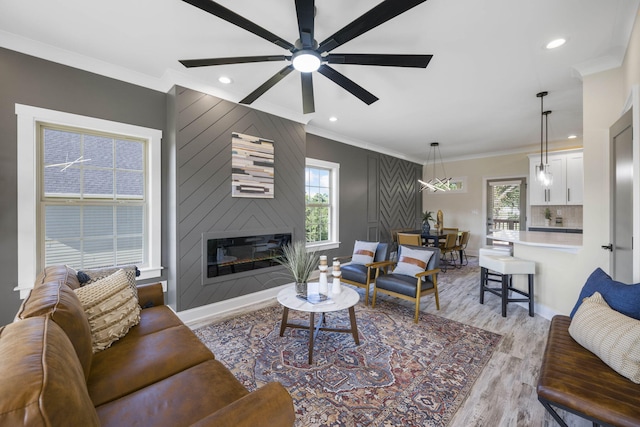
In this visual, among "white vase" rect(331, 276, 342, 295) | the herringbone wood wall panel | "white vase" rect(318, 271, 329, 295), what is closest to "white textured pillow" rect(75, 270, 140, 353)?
"white vase" rect(318, 271, 329, 295)

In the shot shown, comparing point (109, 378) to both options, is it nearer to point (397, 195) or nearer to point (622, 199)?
point (622, 199)

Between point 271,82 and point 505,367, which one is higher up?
point 271,82

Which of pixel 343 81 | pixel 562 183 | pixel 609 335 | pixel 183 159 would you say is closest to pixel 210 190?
pixel 183 159

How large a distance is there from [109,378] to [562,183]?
7565 mm

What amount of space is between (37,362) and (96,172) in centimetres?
278

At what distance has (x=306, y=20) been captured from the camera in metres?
1.55

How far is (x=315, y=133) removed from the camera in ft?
16.2

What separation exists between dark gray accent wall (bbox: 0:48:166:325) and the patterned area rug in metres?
1.77

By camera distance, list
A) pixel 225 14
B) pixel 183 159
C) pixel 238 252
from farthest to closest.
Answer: pixel 238 252 → pixel 183 159 → pixel 225 14

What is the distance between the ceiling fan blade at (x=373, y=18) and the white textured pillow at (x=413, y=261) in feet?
8.60

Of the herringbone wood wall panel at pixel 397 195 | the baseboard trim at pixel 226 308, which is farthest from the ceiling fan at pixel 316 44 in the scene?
the herringbone wood wall panel at pixel 397 195

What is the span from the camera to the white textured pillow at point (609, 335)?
129 centimetres

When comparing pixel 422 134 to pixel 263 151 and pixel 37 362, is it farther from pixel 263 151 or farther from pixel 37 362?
pixel 37 362

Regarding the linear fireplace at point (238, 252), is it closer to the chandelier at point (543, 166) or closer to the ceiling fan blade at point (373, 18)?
the ceiling fan blade at point (373, 18)
